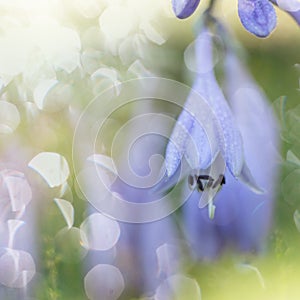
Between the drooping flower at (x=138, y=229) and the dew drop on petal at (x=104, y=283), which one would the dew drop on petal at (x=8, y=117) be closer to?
the drooping flower at (x=138, y=229)

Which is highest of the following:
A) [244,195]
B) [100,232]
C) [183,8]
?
[183,8]

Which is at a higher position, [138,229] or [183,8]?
[183,8]

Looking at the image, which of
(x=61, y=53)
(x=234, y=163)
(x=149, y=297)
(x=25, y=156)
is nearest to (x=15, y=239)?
(x=25, y=156)

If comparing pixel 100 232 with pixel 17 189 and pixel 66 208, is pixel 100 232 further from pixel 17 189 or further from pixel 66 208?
pixel 17 189

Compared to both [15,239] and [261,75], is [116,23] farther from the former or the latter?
[15,239]

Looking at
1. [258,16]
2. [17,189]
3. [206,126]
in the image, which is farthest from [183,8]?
[17,189]

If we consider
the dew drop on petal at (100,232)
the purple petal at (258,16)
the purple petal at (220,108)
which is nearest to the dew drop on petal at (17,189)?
the dew drop on petal at (100,232)
